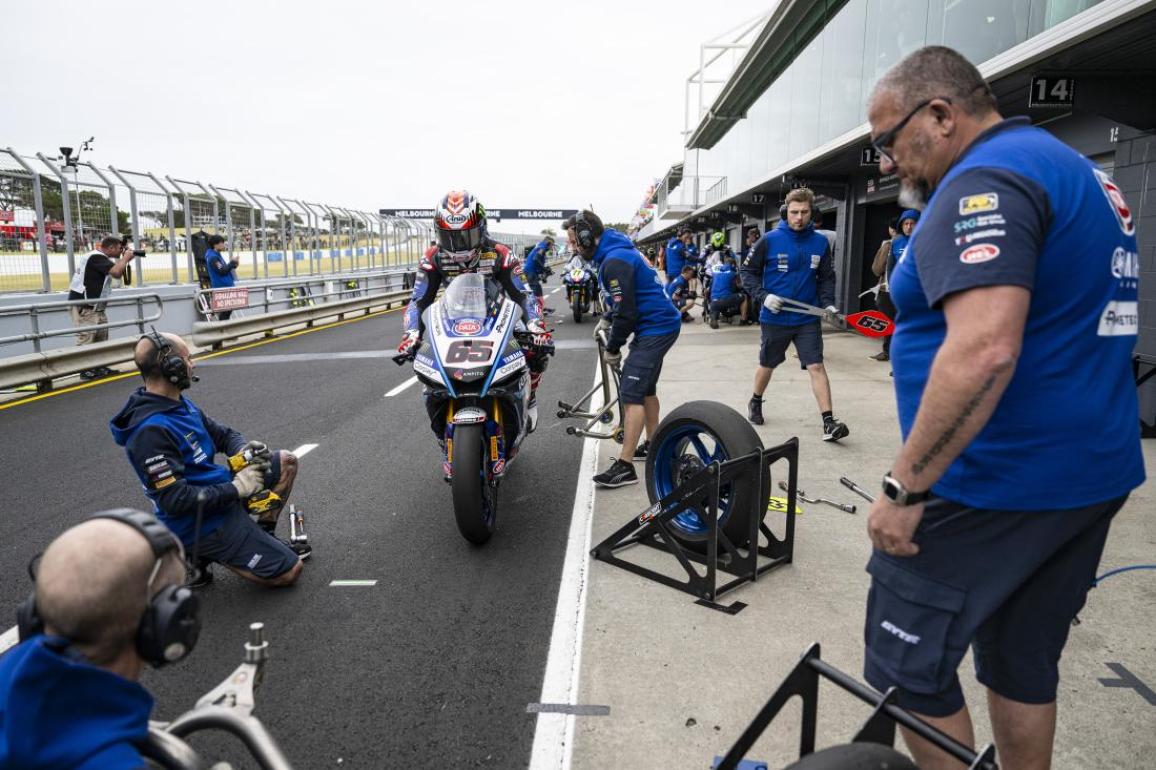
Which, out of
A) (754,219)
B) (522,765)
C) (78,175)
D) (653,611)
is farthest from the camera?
(754,219)

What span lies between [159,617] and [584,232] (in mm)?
4330

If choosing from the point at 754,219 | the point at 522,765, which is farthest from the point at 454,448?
the point at 754,219

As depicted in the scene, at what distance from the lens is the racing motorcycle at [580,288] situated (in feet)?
55.0

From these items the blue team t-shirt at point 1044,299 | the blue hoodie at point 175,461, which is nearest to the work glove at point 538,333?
the blue hoodie at point 175,461

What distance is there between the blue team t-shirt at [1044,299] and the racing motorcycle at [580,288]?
48.8 ft

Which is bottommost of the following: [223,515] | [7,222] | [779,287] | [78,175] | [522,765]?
[522,765]

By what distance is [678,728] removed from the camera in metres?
2.68

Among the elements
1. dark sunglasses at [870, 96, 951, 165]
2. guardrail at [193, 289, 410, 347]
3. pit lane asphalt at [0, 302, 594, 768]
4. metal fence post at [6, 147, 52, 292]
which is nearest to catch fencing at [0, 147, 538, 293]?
metal fence post at [6, 147, 52, 292]

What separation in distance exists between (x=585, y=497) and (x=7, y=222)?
11818 mm

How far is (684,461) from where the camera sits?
14.6 feet

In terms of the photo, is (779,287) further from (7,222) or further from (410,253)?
(410,253)

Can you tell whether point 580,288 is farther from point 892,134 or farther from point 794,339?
point 892,134

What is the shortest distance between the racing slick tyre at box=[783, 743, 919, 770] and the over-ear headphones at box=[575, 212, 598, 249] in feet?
14.0

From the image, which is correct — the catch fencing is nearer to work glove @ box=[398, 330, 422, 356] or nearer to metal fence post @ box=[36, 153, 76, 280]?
metal fence post @ box=[36, 153, 76, 280]
